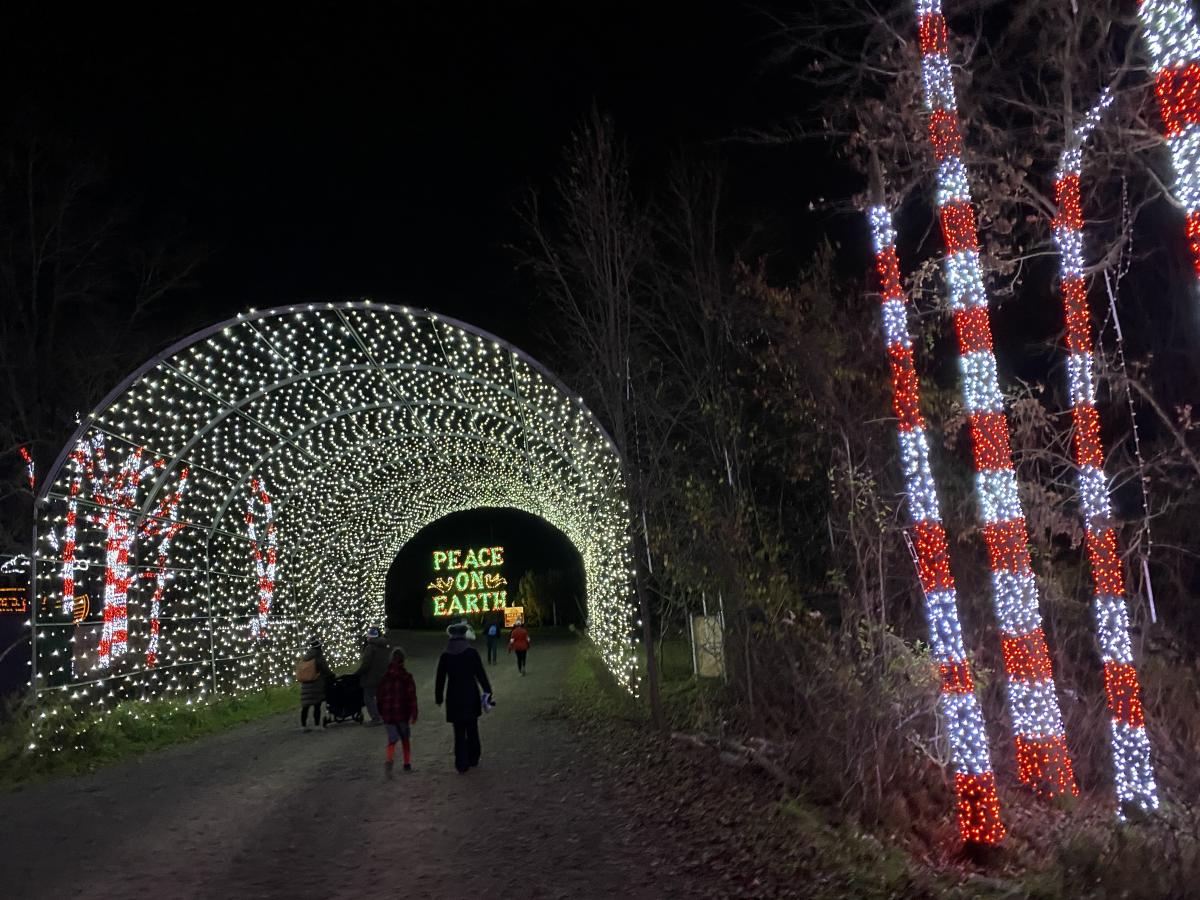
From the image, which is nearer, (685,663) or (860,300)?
(860,300)

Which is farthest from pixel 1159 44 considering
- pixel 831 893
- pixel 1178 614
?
pixel 1178 614

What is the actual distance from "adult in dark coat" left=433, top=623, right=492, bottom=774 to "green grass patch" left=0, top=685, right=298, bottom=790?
4357 mm

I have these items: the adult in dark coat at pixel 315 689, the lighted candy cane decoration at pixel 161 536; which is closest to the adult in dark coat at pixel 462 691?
the adult in dark coat at pixel 315 689

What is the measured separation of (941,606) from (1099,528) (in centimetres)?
212

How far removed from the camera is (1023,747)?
784 centimetres

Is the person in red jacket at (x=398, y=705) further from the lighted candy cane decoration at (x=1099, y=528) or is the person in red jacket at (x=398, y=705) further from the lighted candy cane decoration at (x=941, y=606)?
the lighted candy cane decoration at (x=1099, y=528)

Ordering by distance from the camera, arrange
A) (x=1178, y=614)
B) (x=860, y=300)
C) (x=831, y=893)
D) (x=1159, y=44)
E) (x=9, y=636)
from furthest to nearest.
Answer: (x=9, y=636) < (x=1178, y=614) < (x=860, y=300) < (x=831, y=893) < (x=1159, y=44)

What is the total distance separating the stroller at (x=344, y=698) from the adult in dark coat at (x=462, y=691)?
559 cm

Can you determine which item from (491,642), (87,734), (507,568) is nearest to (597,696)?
(87,734)

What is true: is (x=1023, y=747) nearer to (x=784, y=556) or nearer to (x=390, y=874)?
(x=390, y=874)

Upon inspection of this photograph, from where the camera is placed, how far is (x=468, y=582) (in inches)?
1849

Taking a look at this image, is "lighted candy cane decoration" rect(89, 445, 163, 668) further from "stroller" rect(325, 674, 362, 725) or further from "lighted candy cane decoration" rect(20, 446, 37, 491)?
"lighted candy cane decoration" rect(20, 446, 37, 491)

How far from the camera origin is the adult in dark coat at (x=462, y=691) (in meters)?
10.2

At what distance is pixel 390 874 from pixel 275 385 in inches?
448
